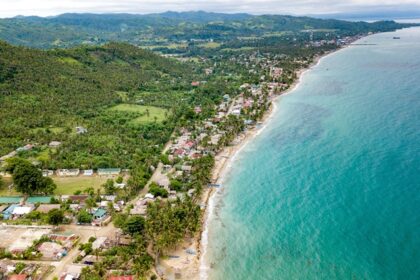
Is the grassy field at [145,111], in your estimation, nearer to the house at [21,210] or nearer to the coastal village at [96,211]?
the coastal village at [96,211]

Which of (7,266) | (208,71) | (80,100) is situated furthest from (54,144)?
(208,71)

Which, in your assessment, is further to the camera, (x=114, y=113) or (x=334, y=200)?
(x=114, y=113)

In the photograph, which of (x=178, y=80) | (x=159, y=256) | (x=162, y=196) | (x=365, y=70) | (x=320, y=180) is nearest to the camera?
(x=159, y=256)

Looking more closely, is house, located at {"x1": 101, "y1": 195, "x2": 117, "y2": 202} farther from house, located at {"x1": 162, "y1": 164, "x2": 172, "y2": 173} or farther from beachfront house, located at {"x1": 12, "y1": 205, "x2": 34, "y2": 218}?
house, located at {"x1": 162, "y1": 164, "x2": 172, "y2": 173}

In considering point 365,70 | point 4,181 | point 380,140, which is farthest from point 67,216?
point 365,70

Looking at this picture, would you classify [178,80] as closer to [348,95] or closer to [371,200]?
[348,95]

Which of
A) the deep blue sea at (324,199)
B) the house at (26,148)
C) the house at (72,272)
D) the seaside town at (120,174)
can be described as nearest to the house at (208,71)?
the seaside town at (120,174)

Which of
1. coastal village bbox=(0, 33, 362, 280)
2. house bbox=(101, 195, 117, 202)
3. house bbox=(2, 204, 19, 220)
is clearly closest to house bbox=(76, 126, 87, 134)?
coastal village bbox=(0, 33, 362, 280)
